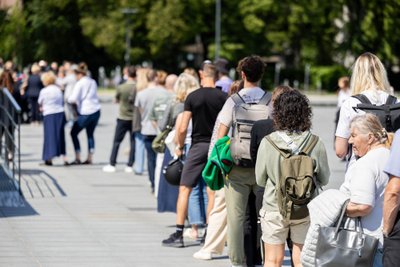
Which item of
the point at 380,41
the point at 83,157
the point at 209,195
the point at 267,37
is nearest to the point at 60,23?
the point at 267,37

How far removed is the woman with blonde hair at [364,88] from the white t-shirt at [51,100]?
1051cm

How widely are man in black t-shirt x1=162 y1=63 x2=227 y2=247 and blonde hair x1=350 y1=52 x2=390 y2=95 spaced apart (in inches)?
99.9

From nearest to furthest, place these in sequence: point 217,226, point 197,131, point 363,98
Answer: point 363,98, point 217,226, point 197,131

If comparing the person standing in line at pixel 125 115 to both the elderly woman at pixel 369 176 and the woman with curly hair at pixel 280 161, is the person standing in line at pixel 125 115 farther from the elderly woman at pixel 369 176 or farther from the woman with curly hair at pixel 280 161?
the elderly woman at pixel 369 176

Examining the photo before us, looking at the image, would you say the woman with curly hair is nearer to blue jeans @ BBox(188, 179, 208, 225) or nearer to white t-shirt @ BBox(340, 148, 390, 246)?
white t-shirt @ BBox(340, 148, 390, 246)

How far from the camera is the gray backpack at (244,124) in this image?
8.34m

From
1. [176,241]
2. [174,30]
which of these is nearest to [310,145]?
[176,241]

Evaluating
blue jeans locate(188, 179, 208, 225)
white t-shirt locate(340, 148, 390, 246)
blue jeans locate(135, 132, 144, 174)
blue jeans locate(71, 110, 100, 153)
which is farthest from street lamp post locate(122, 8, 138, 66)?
white t-shirt locate(340, 148, 390, 246)

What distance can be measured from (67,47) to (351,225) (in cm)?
7281

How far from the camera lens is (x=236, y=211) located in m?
8.60

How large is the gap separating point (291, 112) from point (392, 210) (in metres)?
1.45

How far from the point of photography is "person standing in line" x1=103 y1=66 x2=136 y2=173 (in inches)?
666

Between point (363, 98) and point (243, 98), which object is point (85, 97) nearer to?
point (243, 98)

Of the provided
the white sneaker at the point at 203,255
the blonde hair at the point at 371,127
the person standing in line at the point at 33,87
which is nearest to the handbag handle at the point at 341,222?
the blonde hair at the point at 371,127
